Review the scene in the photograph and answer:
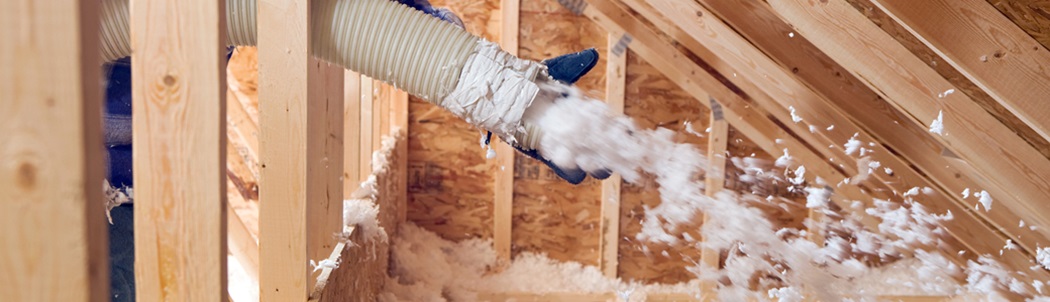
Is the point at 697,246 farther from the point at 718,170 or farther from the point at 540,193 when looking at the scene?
the point at 540,193

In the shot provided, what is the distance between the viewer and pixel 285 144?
1.28m

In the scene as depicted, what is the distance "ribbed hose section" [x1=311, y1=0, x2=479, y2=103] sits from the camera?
4.23 feet

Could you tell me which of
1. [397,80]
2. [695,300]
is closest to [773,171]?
[695,300]

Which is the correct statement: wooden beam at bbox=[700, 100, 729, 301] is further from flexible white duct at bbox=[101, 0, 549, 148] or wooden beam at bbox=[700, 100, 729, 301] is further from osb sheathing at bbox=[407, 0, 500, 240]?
flexible white duct at bbox=[101, 0, 549, 148]

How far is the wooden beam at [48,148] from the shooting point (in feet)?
2.23

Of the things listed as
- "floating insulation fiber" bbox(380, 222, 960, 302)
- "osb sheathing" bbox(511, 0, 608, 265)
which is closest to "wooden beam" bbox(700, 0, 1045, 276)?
"floating insulation fiber" bbox(380, 222, 960, 302)

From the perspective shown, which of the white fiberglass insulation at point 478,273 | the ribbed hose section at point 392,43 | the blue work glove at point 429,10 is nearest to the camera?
the ribbed hose section at point 392,43

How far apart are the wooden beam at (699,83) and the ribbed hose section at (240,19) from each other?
244 centimetres

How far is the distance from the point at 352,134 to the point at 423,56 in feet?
5.45

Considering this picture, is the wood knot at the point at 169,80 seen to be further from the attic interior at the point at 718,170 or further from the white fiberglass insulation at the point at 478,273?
the white fiberglass insulation at the point at 478,273

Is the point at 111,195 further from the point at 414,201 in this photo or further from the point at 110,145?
the point at 414,201

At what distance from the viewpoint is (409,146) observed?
432 centimetres

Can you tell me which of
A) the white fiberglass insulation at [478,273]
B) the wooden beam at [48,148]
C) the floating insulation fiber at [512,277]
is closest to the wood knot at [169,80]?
the wooden beam at [48,148]

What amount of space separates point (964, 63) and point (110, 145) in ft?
4.77
